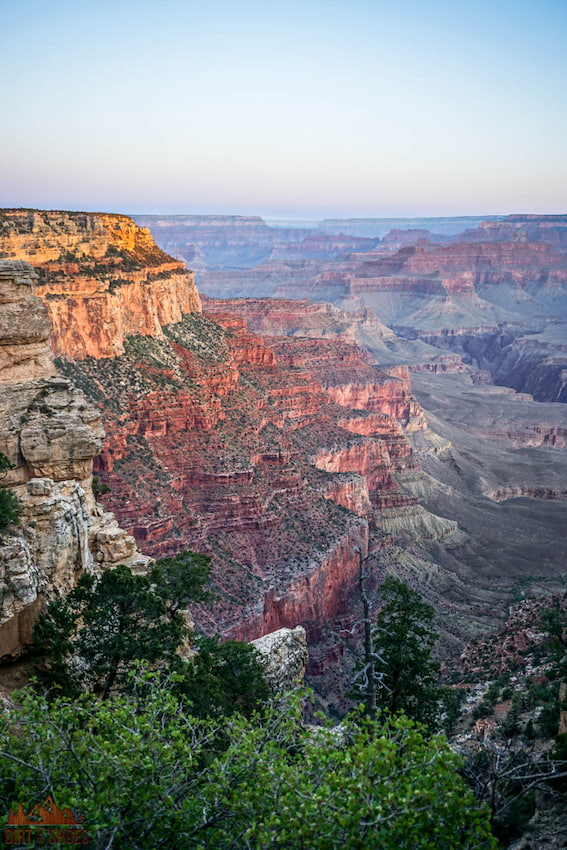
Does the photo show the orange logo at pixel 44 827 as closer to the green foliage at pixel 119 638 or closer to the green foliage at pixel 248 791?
the green foliage at pixel 248 791

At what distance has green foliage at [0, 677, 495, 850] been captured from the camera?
11.7m

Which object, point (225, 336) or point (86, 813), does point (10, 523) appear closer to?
point (86, 813)

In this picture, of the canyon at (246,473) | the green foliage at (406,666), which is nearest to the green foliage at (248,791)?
the canyon at (246,473)

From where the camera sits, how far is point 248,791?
492 inches

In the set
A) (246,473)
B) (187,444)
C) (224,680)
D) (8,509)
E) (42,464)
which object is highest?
(42,464)

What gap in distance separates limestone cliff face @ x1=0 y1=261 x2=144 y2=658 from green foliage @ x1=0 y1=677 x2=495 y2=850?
22.2ft

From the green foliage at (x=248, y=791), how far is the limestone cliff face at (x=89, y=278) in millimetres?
34515

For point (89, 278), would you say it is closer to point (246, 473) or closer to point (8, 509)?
point (246, 473)

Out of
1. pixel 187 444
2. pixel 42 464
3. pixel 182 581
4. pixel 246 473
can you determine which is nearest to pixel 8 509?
pixel 42 464

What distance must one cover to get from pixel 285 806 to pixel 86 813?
3.44 meters

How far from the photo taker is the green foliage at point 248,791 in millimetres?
11719

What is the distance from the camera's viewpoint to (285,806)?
39.0 ft

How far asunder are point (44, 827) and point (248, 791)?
3.41 metres

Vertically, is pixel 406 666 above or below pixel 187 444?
below
